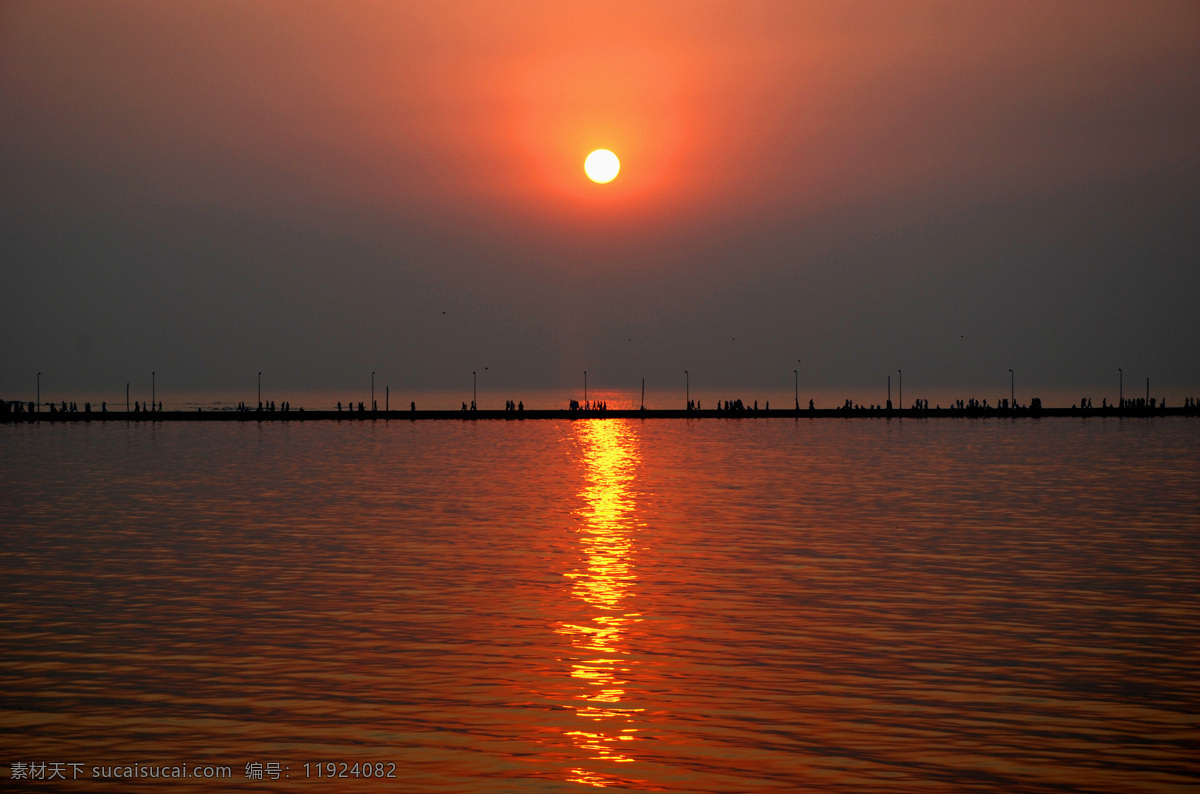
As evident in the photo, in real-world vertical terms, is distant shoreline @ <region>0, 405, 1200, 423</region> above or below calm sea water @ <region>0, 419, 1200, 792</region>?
above

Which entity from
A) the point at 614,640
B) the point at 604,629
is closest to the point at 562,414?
the point at 604,629

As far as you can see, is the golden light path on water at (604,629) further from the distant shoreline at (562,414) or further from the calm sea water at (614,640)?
the distant shoreline at (562,414)

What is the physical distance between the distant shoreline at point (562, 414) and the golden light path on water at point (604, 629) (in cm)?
13013

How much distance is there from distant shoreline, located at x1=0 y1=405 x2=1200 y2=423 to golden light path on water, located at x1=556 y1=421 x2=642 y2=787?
130134 millimetres

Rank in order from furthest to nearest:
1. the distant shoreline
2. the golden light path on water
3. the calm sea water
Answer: the distant shoreline → the golden light path on water → the calm sea water

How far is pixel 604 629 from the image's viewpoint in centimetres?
2094

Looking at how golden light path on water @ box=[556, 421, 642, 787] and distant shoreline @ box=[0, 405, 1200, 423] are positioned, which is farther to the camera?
distant shoreline @ box=[0, 405, 1200, 423]

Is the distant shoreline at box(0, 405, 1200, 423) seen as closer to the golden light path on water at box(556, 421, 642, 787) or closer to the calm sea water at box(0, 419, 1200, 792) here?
the calm sea water at box(0, 419, 1200, 792)

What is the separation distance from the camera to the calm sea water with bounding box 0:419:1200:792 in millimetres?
13555

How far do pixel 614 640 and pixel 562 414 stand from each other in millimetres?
165494

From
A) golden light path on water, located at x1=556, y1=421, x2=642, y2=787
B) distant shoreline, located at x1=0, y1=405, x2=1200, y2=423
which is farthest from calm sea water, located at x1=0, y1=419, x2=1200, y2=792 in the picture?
distant shoreline, located at x1=0, y1=405, x2=1200, y2=423

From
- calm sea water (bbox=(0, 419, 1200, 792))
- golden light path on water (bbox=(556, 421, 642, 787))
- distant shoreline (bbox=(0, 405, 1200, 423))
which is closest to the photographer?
calm sea water (bbox=(0, 419, 1200, 792))

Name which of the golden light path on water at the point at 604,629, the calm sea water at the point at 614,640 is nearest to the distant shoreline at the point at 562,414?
the calm sea water at the point at 614,640

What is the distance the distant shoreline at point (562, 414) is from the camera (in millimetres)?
170000
